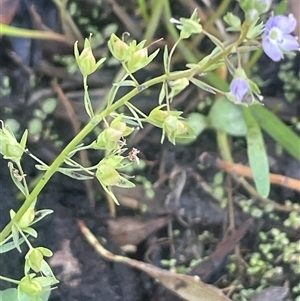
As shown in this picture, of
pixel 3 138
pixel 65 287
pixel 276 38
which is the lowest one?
pixel 65 287

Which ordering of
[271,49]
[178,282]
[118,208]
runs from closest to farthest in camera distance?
1. [271,49]
2. [178,282]
3. [118,208]

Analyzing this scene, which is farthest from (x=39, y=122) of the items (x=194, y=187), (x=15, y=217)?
(x=15, y=217)

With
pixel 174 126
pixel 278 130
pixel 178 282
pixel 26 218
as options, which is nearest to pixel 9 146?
pixel 26 218

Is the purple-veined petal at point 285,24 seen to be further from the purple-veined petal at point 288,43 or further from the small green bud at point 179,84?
the small green bud at point 179,84

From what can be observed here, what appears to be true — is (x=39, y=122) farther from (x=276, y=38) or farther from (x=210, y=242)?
(x=276, y=38)

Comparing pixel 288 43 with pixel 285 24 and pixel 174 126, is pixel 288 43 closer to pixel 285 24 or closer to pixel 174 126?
pixel 285 24
